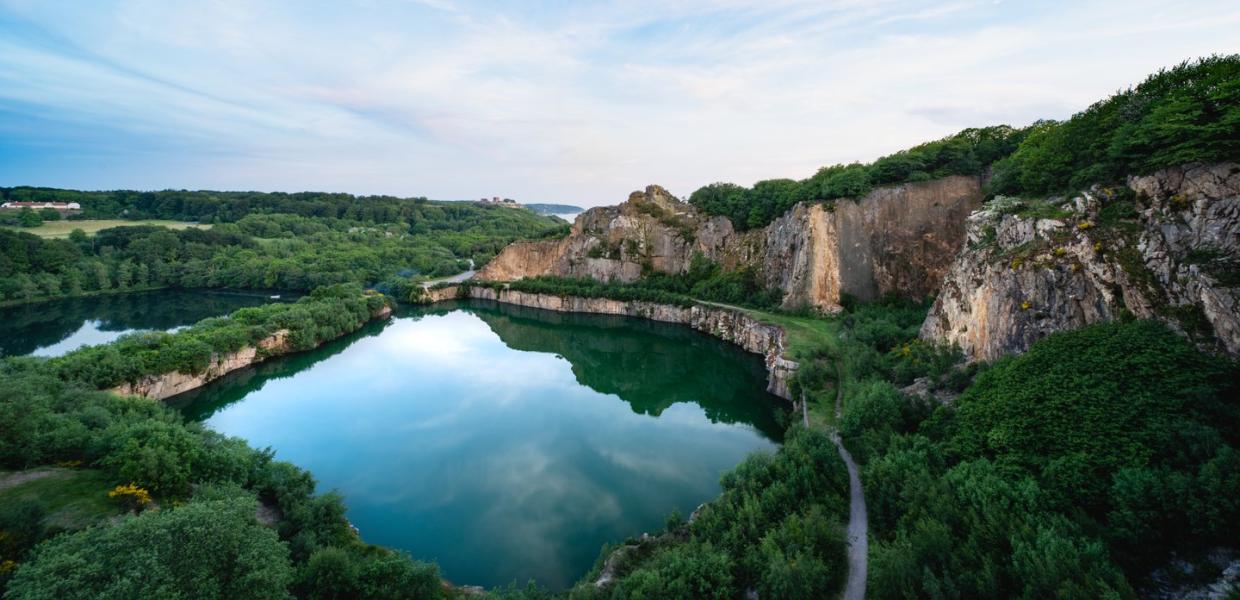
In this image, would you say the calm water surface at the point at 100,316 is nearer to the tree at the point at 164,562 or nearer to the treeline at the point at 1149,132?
the tree at the point at 164,562

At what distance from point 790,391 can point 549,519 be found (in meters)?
14.9

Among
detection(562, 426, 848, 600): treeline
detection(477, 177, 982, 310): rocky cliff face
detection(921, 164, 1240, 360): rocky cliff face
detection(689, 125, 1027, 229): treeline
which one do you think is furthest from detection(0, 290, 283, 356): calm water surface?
detection(689, 125, 1027, 229): treeline

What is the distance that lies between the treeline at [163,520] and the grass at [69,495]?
0.87 ft

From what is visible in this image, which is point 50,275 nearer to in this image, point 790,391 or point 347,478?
point 347,478

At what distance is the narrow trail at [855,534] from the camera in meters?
9.76

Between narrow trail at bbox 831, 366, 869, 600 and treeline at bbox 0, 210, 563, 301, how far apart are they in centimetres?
5911

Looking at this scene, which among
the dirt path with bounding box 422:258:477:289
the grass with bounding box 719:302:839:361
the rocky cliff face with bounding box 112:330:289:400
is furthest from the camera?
the dirt path with bounding box 422:258:477:289

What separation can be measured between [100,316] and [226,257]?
71.1 feet

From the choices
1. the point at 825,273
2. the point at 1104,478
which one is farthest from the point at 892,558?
the point at 825,273

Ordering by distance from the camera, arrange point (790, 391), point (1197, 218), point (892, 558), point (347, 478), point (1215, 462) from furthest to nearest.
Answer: point (790, 391)
point (347, 478)
point (1197, 218)
point (892, 558)
point (1215, 462)

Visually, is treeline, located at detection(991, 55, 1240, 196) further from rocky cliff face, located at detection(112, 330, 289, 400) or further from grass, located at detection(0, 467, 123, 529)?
rocky cliff face, located at detection(112, 330, 289, 400)

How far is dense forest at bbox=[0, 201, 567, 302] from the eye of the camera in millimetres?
54500

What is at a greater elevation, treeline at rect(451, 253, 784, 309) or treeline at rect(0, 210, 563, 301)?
treeline at rect(0, 210, 563, 301)

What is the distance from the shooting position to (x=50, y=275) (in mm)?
53031
